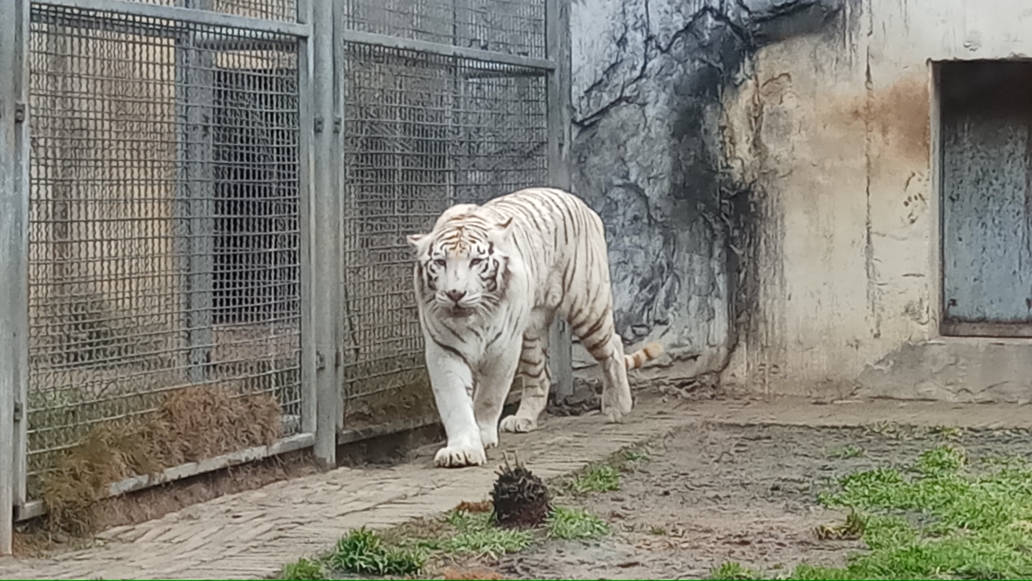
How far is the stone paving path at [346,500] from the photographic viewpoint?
482 cm

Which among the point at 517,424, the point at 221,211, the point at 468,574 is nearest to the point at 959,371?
the point at 517,424

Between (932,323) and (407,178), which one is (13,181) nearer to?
(407,178)

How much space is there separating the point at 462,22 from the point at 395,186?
0.98 metres

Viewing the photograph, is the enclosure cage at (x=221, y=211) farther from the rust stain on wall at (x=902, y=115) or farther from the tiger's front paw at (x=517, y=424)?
the rust stain on wall at (x=902, y=115)

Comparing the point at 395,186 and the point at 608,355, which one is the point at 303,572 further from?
the point at 608,355

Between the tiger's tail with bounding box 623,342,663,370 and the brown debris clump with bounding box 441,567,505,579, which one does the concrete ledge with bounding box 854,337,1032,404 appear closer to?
the tiger's tail with bounding box 623,342,663,370

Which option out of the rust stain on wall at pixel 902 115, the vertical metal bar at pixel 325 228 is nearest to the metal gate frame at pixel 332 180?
the vertical metal bar at pixel 325 228

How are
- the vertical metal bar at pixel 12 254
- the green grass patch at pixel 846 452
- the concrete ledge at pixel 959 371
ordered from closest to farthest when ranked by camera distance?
the vertical metal bar at pixel 12 254 < the green grass patch at pixel 846 452 < the concrete ledge at pixel 959 371

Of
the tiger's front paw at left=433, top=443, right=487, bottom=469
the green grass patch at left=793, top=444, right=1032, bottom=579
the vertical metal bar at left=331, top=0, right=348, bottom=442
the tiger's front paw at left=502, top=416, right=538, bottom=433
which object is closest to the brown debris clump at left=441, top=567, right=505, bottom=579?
the green grass patch at left=793, top=444, right=1032, bottom=579

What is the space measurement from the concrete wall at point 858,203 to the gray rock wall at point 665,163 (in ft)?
0.45

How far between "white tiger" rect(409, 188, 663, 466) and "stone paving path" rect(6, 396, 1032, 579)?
0.66 feet

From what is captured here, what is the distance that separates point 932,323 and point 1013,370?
460 millimetres

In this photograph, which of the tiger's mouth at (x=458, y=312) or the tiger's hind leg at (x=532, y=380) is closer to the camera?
the tiger's mouth at (x=458, y=312)

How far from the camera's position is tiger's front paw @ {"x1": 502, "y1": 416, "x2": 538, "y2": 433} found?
7.82 m
